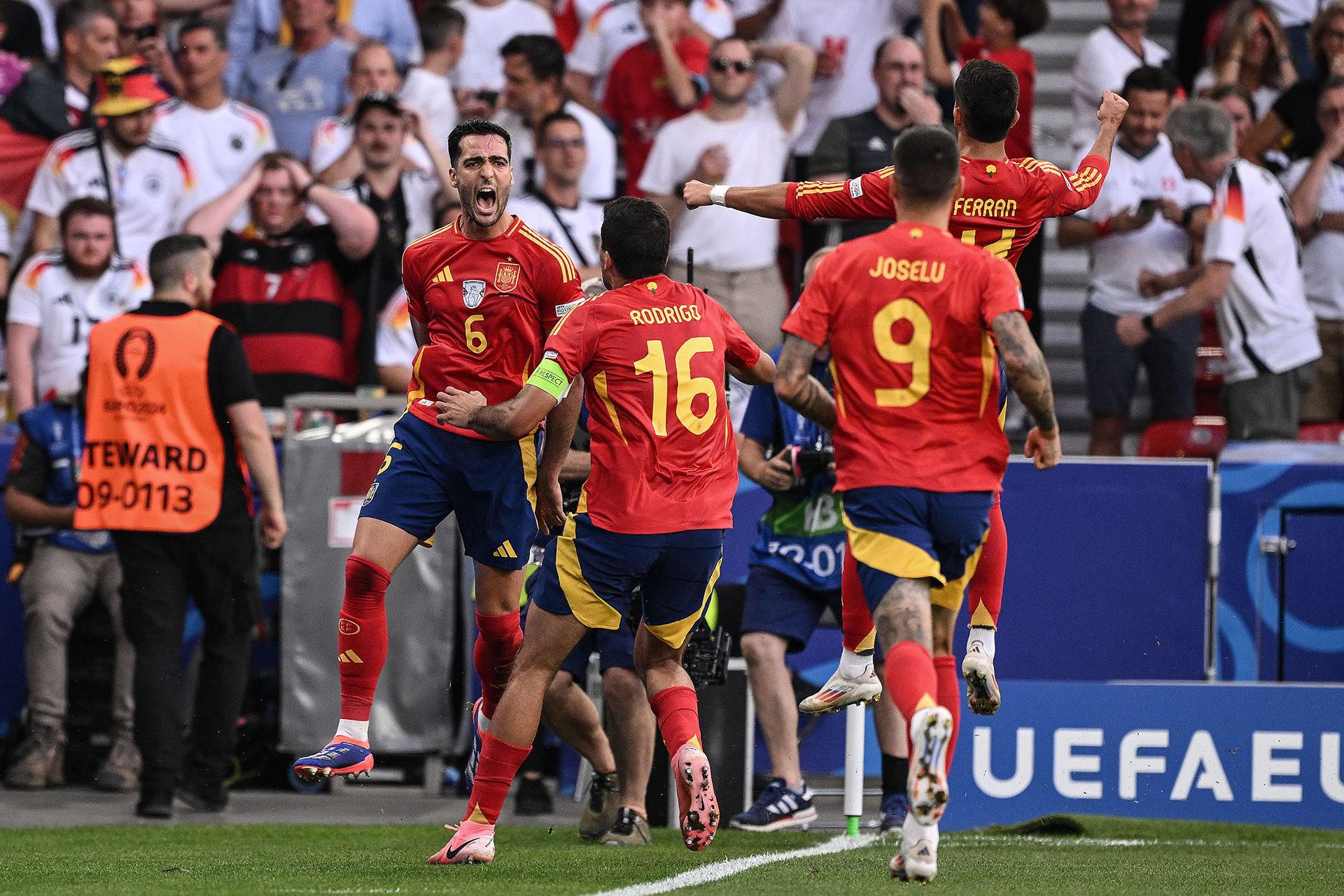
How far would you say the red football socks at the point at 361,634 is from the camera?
24.5 ft

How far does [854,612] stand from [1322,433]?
5757 millimetres

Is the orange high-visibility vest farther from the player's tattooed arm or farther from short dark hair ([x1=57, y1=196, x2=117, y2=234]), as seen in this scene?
the player's tattooed arm

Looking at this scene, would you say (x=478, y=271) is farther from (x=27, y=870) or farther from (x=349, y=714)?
→ (x=27, y=870)

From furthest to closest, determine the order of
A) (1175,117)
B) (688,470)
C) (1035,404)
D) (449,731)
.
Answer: (1175,117) → (449,731) → (688,470) → (1035,404)

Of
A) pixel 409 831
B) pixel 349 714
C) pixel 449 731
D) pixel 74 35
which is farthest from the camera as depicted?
pixel 74 35

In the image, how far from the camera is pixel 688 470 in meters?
6.85

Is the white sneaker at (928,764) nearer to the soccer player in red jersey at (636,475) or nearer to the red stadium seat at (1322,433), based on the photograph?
the soccer player in red jersey at (636,475)

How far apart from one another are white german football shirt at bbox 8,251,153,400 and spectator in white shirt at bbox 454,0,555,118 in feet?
9.85

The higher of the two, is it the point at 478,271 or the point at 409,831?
the point at 478,271

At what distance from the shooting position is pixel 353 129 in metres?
12.0

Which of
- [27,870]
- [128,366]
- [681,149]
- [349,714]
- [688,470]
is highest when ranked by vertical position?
[681,149]

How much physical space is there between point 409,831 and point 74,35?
6.34m

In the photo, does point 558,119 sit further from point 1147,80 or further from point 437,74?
point 1147,80

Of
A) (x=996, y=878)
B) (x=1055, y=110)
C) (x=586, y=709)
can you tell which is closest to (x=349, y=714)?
(x=586, y=709)
